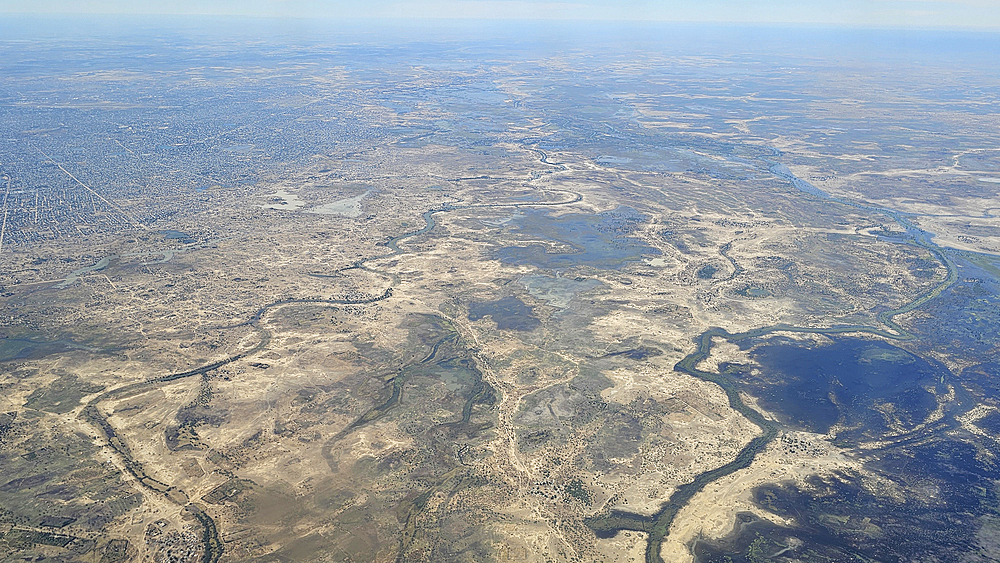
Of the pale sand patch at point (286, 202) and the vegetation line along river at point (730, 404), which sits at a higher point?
the pale sand patch at point (286, 202)

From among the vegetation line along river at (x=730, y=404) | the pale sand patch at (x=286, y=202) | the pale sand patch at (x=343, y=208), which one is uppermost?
the pale sand patch at (x=286, y=202)

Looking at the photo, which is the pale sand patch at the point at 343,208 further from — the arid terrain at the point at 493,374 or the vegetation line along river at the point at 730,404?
the vegetation line along river at the point at 730,404

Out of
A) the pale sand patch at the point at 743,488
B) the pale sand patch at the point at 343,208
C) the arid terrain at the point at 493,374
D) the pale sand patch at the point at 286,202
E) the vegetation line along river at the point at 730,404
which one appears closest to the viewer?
the pale sand patch at the point at 743,488

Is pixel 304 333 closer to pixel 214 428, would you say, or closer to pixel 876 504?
pixel 214 428

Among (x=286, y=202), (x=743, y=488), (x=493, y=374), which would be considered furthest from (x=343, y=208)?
(x=743, y=488)

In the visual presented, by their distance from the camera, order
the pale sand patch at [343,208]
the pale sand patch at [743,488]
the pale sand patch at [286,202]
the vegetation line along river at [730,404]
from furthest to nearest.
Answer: the pale sand patch at [286,202] < the pale sand patch at [343,208] < the vegetation line along river at [730,404] < the pale sand patch at [743,488]

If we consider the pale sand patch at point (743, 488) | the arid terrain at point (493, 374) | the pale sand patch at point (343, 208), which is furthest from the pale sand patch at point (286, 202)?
the pale sand patch at point (743, 488)

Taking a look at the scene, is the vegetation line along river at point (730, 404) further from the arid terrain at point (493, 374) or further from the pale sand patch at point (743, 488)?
the pale sand patch at point (743, 488)

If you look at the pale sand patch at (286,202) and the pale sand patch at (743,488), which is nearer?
the pale sand patch at (743,488)

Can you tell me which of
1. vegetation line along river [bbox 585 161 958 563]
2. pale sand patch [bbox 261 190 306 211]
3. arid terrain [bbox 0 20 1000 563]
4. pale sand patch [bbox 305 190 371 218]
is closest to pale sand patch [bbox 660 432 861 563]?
arid terrain [bbox 0 20 1000 563]
